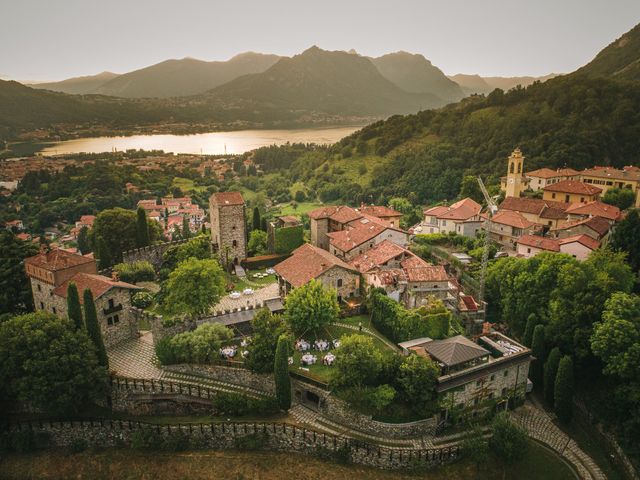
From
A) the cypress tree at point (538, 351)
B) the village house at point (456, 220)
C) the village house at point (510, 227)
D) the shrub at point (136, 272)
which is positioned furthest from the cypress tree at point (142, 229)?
the village house at point (510, 227)

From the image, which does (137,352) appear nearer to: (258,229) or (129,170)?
(258,229)

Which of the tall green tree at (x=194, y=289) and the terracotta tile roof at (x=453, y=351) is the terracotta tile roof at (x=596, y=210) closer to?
the terracotta tile roof at (x=453, y=351)

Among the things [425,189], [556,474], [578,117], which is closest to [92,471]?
[556,474]

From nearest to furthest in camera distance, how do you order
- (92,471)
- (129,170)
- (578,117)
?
(92,471), (578,117), (129,170)

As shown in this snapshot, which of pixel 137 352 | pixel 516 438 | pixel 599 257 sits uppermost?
pixel 599 257

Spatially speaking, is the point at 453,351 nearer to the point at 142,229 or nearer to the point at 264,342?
the point at 264,342

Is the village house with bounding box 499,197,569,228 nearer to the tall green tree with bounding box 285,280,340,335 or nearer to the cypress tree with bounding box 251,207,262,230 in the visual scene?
the cypress tree with bounding box 251,207,262,230
